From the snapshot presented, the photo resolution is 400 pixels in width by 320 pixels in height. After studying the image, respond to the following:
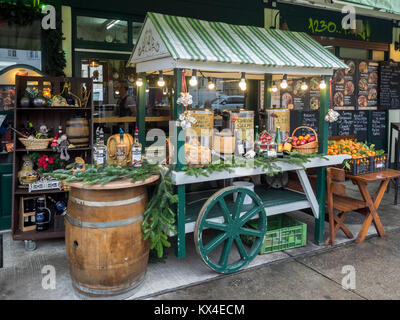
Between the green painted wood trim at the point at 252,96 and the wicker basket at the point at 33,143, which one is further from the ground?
the green painted wood trim at the point at 252,96

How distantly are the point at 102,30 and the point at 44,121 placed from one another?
58.7 inches

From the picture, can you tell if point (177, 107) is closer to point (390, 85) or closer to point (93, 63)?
point (93, 63)

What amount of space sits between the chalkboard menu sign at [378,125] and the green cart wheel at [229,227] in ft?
16.8

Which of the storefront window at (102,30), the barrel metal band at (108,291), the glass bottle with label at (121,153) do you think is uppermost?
the storefront window at (102,30)

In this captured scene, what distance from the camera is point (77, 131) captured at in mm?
4441

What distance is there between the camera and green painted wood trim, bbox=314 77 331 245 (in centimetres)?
423

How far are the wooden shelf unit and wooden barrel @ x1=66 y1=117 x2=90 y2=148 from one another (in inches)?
2.8

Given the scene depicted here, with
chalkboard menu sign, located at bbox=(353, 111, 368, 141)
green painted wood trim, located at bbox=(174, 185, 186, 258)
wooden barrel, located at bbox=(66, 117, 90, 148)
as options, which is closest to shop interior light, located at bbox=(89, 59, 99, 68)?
wooden barrel, located at bbox=(66, 117, 90, 148)

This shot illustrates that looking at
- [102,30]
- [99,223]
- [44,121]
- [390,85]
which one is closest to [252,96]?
[102,30]

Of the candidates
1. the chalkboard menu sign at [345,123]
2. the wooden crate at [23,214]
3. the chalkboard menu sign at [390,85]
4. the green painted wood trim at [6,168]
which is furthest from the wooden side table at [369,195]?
the green painted wood trim at [6,168]

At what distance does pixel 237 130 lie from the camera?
4086 millimetres

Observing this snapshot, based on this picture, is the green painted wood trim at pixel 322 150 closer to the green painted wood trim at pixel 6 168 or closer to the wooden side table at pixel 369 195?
the wooden side table at pixel 369 195

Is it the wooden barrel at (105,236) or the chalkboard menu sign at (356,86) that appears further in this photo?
the chalkboard menu sign at (356,86)

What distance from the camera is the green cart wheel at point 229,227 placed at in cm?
347
